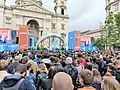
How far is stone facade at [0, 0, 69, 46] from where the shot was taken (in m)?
A: 60.8

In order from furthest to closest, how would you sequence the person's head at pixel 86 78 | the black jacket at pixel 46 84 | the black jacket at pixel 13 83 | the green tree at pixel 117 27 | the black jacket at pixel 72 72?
the green tree at pixel 117 27, the black jacket at pixel 72 72, the black jacket at pixel 46 84, the person's head at pixel 86 78, the black jacket at pixel 13 83

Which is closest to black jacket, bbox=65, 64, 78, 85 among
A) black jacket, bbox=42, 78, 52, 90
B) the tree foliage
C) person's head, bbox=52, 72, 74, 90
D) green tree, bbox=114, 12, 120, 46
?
black jacket, bbox=42, 78, 52, 90

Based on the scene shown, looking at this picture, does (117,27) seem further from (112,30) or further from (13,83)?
(13,83)

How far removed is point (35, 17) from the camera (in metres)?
65.8

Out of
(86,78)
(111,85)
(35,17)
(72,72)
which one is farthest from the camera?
(35,17)

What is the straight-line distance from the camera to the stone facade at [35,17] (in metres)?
60.8

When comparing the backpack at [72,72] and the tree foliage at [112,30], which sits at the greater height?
the tree foliage at [112,30]

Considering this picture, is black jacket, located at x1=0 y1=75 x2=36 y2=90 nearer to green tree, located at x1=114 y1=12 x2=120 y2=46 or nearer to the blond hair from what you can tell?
the blond hair

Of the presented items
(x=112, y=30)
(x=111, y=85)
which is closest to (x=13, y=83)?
(x=111, y=85)

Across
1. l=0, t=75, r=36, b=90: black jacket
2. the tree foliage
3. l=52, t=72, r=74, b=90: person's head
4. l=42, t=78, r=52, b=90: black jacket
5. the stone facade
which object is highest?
the stone facade

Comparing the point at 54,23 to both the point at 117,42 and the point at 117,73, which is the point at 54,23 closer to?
the point at 117,42

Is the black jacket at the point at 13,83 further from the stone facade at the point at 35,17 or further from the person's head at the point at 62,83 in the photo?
the stone facade at the point at 35,17

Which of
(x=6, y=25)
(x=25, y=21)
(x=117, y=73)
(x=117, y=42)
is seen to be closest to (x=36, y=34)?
(x=25, y=21)

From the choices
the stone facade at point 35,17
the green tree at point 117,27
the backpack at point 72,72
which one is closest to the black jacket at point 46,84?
the backpack at point 72,72
